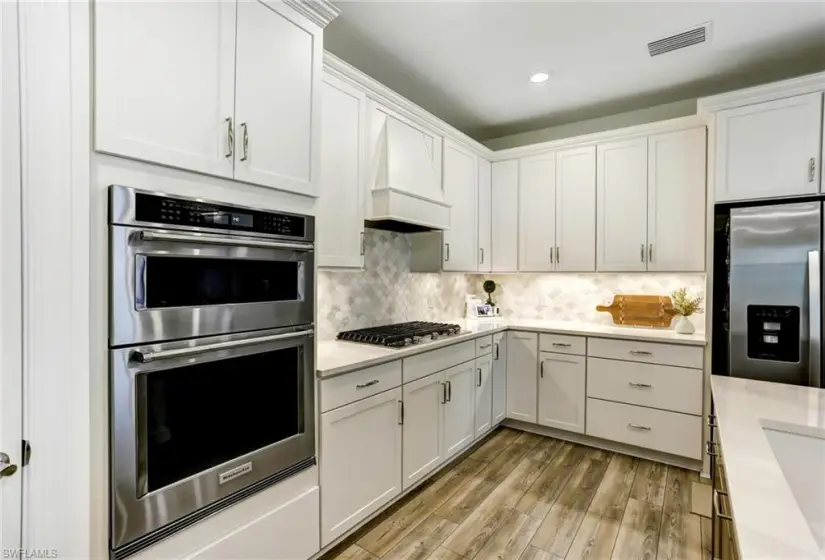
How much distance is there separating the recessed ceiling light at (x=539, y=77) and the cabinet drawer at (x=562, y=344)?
1.95m

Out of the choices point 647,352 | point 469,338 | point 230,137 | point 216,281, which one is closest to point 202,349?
point 216,281

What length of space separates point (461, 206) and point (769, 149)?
204cm

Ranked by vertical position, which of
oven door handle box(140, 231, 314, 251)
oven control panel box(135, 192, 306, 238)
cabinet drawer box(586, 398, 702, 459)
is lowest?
cabinet drawer box(586, 398, 702, 459)

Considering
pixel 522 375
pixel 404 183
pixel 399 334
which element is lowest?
pixel 522 375

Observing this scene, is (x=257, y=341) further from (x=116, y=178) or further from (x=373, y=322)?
(x=373, y=322)

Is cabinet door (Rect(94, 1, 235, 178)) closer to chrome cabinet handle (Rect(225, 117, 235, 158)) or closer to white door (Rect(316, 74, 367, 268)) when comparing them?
chrome cabinet handle (Rect(225, 117, 235, 158))

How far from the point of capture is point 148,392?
4.34ft

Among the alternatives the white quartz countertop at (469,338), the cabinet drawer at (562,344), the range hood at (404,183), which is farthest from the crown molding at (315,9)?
the cabinet drawer at (562,344)

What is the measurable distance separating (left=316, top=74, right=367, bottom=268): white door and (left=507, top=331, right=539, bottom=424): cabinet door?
1.79 meters

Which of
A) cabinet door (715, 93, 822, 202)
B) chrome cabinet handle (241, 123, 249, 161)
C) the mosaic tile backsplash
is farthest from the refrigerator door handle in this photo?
chrome cabinet handle (241, 123, 249, 161)

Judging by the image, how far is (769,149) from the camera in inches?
103

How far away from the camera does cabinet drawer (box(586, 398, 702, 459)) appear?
2.93m

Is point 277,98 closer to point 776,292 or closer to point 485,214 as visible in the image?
point 485,214

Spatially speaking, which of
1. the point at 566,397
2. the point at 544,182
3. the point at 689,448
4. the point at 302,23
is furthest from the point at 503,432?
the point at 302,23
